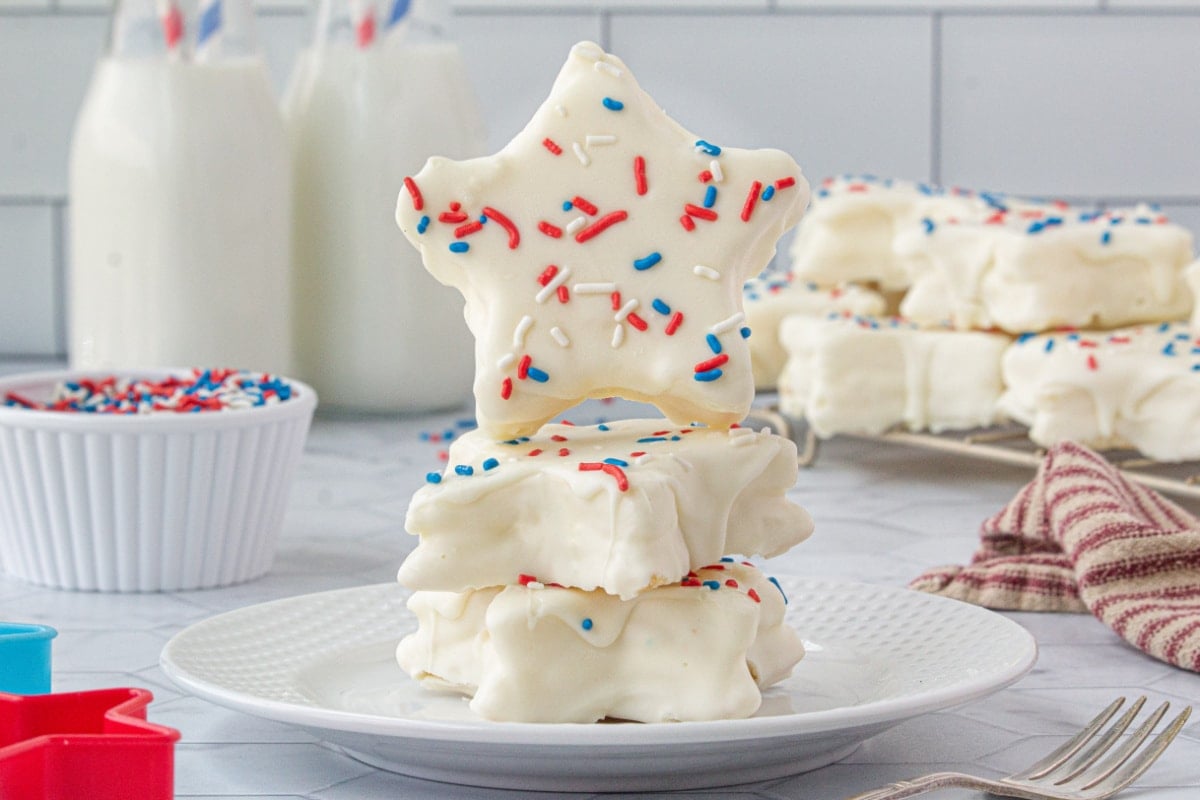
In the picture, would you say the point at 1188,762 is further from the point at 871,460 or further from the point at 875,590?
the point at 871,460

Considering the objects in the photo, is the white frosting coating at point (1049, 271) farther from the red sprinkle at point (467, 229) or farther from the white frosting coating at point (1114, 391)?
the red sprinkle at point (467, 229)

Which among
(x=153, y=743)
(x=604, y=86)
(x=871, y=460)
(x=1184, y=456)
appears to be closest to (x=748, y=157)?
(x=604, y=86)

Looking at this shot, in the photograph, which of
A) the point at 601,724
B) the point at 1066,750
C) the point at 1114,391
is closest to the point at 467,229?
the point at 601,724

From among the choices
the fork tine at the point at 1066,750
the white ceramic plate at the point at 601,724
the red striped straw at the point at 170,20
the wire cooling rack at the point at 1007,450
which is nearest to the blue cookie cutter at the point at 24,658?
the white ceramic plate at the point at 601,724

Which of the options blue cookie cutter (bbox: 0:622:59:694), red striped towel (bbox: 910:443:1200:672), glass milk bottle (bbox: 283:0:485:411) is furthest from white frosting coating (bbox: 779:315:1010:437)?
blue cookie cutter (bbox: 0:622:59:694)

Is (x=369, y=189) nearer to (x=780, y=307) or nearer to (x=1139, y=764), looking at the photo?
(x=780, y=307)
